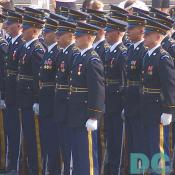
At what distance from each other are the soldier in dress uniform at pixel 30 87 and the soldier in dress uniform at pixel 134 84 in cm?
120

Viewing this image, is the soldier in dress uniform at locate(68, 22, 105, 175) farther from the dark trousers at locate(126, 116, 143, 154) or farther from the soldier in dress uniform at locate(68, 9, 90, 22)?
the soldier in dress uniform at locate(68, 9, 90, 22)

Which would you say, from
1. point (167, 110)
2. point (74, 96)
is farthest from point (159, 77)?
point (74, 96)

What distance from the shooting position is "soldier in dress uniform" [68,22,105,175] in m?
7.73

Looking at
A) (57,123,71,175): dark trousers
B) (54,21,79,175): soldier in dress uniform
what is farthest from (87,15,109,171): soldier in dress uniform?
(57,123,71,175): dark trousers

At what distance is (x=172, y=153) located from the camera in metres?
8.78

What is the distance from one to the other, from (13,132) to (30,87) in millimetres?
861

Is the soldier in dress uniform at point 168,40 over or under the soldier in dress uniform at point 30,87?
over

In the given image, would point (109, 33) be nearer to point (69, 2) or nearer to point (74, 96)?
point (74, 96)

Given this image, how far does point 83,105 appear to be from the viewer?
7832 mm

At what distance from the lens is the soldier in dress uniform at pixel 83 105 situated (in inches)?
304

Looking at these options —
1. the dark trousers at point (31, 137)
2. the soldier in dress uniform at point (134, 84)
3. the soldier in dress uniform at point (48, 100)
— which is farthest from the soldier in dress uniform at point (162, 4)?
the dark trousers at point (31, 137)

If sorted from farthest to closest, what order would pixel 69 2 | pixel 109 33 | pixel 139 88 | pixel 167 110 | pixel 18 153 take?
pixel 69 2, pixel 18 153, pixel 109 33, pixel 139 88, pixel 167 110

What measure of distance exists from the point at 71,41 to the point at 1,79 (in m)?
1.77

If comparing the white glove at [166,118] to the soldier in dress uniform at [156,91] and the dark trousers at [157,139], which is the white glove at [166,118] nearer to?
the soldier in dress uniform at [156,91]
